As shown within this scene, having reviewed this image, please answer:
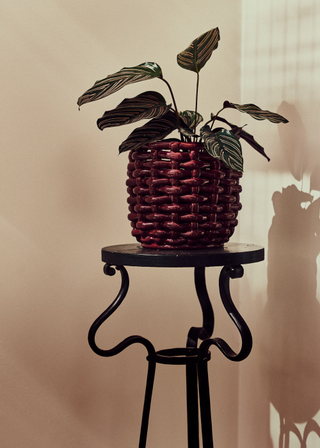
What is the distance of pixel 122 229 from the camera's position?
149cm

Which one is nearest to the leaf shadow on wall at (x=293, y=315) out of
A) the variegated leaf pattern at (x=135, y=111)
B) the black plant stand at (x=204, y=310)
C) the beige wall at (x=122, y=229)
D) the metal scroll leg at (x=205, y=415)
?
the beige wall at (x=122, y=229)

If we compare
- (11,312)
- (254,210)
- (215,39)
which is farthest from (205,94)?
(11,312)

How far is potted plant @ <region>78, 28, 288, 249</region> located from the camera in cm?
96

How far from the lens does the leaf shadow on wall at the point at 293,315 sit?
4.06 ft

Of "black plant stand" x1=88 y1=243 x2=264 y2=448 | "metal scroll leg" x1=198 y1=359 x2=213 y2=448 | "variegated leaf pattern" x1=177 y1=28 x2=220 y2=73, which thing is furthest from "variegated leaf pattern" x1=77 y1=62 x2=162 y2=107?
"metal scroll leg" x1=198 y1=359 x2=213 y2=448

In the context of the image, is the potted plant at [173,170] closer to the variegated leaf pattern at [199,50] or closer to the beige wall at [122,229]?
the variegated leaf pattern at [199,50]

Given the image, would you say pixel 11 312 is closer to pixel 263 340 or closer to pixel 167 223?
pixel 167 223

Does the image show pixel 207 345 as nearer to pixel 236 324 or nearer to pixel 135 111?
pixel 236 324

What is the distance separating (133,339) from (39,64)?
901 millimetres

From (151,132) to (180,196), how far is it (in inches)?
7.0

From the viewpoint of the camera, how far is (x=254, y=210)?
4.95ft

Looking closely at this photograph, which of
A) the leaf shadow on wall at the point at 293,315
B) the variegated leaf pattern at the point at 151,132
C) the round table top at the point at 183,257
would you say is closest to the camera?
the round table top at the point at 183,257

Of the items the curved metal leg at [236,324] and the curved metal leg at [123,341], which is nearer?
the curved metal leg at [236,324]

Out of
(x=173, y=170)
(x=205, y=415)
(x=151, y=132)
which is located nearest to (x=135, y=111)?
(x=151, y=132)
